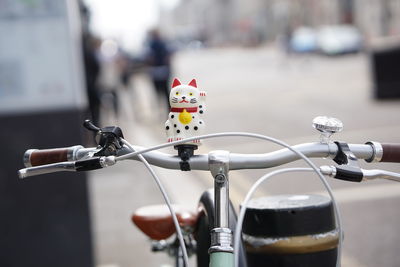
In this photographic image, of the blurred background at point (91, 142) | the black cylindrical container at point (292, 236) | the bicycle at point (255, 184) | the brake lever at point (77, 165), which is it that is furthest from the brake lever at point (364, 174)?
the blurred background at point (91, 142)

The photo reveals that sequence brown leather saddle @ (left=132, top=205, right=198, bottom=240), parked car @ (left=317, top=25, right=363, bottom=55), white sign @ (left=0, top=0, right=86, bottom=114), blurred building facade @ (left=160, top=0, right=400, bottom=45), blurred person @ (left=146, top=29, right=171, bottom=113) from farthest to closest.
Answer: blurred building facade @ (left=160, top=0, right=400, bottom=45), parked car @ (left=317, top=25, right=363, bottom=55), blurred person @ (left=146, top=29, right=171, bottom=113), white sign @ (left=0, top=0, right=86, bottom=114), brown leather saddle @ (left=132, top=205, right=198, bottom=240)

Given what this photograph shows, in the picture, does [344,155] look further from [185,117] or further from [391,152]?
[185,117]

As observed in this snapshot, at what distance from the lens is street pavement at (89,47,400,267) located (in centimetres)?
562

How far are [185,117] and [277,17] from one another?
7676cm

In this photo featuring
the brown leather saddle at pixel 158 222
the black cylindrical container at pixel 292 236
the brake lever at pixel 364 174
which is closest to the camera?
the brake lever at pixel 364 174

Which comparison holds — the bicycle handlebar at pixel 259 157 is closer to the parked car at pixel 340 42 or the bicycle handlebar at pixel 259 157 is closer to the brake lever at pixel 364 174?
the brake lever at pixel 364 174

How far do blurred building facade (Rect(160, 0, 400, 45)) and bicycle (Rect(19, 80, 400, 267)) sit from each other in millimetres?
15472

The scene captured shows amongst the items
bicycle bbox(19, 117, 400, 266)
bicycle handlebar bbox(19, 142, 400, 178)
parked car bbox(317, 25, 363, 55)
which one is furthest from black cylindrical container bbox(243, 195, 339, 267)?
parked car bbox(317, 25, 363, 55)

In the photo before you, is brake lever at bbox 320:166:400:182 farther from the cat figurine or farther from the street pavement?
the street pavement

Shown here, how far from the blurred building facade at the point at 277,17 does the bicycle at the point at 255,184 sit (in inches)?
609

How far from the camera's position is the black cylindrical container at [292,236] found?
87.8 inches

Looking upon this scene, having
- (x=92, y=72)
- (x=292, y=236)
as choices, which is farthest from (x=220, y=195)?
(x=92, y=72)

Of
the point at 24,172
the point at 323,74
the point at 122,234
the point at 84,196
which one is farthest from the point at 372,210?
the point at 323,74

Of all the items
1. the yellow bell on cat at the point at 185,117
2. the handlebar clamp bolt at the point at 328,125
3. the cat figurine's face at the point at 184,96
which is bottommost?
the handlebar clamp bolt at the point at 328,125
